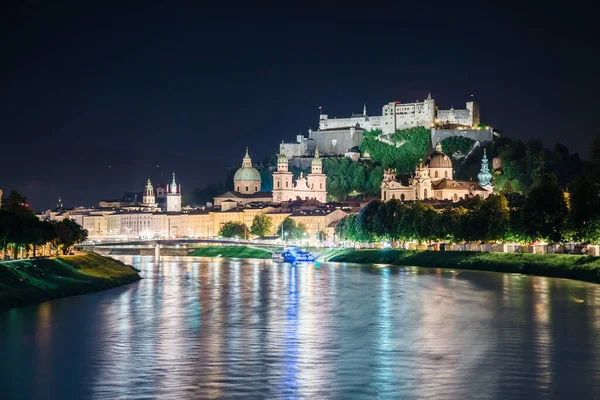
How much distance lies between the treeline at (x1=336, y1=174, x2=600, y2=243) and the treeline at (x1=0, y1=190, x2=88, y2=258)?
2598 cm

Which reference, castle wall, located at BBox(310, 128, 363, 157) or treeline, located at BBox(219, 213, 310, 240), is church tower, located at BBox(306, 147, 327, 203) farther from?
treeline, located at BBox(219, 213, 310, 240)

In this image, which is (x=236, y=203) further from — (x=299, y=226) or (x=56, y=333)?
(x=56, y=333)

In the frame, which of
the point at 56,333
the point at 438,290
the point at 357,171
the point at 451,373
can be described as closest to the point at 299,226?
the point at 357,171

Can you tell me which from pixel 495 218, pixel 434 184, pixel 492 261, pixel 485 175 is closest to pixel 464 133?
pixel 434 184

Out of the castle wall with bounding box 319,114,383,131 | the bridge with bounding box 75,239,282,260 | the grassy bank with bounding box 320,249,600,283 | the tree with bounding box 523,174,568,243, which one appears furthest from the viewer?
the castle wall with bounding box 319,114,383,131

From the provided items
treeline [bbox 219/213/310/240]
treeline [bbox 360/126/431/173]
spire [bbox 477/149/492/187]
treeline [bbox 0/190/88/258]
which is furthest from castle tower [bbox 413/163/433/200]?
treeline [bbox 0/190/88/258]

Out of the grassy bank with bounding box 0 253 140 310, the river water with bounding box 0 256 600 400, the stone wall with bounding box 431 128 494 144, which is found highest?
the stone wall with bounding box 431 128 494 144

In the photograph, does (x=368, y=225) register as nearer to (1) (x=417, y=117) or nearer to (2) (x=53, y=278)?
(2) (x=53, y=278)

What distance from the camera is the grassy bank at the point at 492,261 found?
173 ft

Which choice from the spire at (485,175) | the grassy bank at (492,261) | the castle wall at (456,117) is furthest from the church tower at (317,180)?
the grassy bank at (492,261)

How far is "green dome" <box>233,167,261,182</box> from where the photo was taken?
16600 centimetres

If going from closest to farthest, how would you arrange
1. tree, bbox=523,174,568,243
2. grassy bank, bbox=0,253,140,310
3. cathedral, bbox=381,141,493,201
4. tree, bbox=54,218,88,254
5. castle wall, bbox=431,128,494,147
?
1. grassy bank, bbox=0,253,140,310
2. tree, bbox=523,174,568,243
3. tree, bbox=54,218,88,254
4. cathedral, bbox=381,141,493,201
5. castle wall, bbox=431,128,494,147

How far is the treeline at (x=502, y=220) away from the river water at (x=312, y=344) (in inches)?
230

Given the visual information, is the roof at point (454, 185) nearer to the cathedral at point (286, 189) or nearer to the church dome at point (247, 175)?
the cathedral at point (286, 189)
